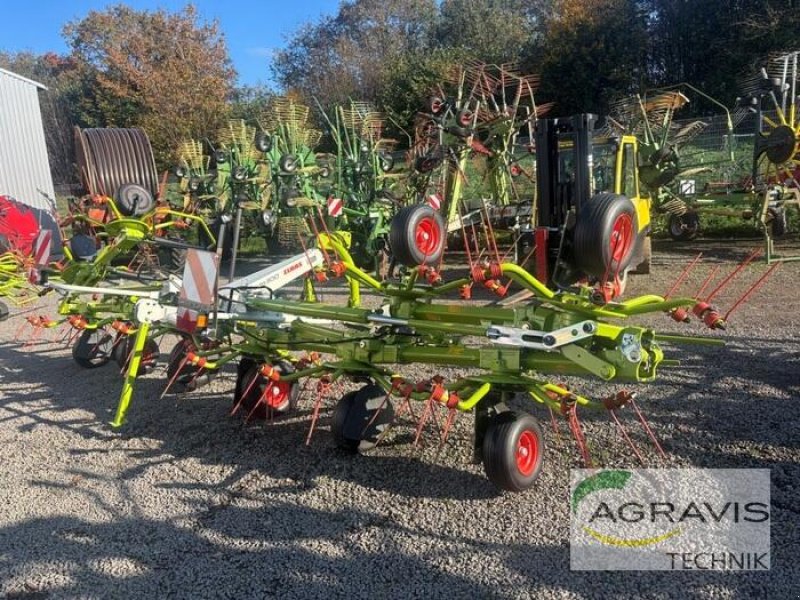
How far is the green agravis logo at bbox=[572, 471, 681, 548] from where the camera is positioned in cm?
297

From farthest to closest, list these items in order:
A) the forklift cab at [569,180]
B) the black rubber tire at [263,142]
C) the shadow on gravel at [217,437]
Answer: the black rubber tire at [263,142] → the forklift cab at [569,180] → the shadow on gravel at [217,437]

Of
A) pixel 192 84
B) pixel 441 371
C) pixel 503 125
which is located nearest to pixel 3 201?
pixel 503 125

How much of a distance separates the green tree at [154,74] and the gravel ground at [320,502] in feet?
64.3

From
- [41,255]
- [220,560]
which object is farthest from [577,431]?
[41,255]

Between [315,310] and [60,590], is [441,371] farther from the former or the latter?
[60,590]

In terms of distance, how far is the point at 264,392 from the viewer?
14.6ft

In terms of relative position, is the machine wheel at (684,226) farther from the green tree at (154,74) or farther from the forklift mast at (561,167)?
the green tree at (154,74)

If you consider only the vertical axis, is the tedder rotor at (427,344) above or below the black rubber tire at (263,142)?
below

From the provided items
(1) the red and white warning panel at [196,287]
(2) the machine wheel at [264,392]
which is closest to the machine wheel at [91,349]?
(2) the machine wheel at [264,392]

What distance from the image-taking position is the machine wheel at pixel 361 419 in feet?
12.8

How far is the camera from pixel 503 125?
29.3 ft

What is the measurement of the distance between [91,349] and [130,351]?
0.66 metres

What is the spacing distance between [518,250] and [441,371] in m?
2.78

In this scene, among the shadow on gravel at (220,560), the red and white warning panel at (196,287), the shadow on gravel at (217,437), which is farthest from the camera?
the red and white warning panel at (196,287)
